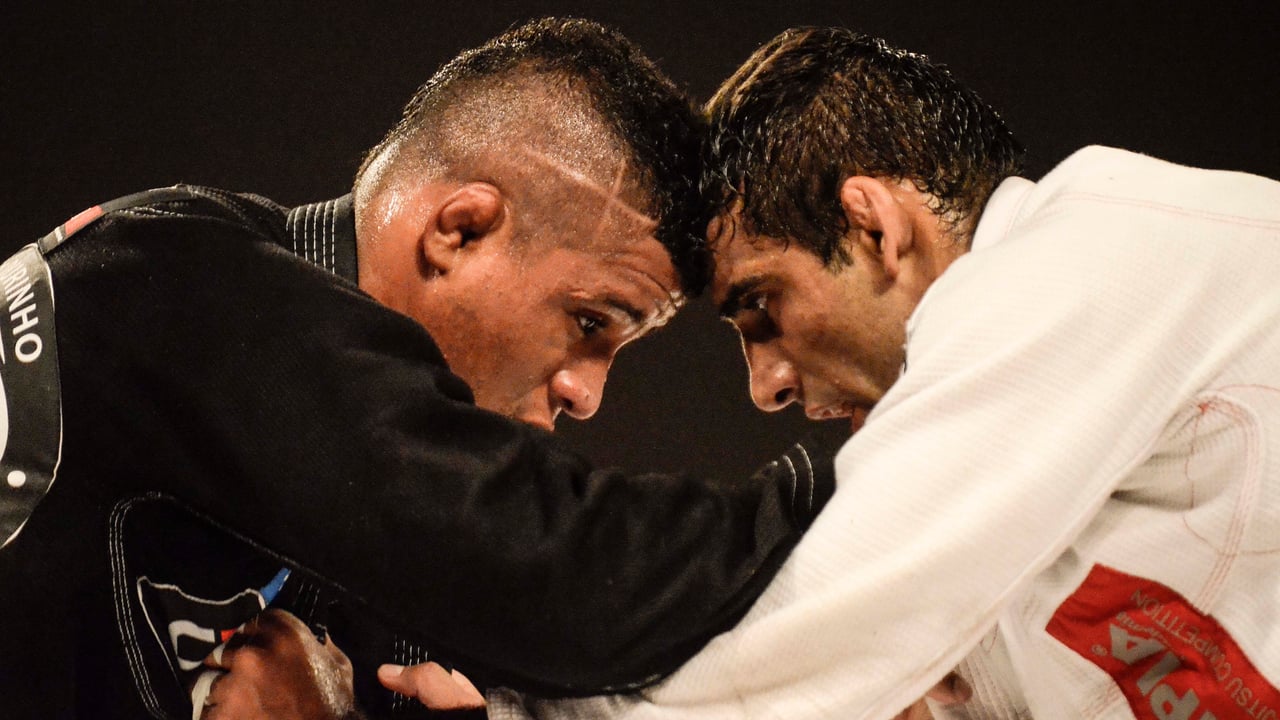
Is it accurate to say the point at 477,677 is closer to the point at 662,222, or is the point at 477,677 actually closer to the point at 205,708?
the point at 205,708

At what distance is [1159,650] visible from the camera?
0.98 meters

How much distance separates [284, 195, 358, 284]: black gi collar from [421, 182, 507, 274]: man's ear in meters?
0.08

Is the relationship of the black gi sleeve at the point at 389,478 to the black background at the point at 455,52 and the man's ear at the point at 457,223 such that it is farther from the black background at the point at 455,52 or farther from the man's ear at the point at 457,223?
the black background at the point at 455,52

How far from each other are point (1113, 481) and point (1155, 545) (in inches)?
4.1

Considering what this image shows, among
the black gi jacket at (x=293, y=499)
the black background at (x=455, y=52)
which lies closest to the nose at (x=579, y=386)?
the black gi jacket at (x=293, y=499)

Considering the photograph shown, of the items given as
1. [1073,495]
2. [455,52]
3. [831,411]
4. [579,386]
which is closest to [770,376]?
[831,411]

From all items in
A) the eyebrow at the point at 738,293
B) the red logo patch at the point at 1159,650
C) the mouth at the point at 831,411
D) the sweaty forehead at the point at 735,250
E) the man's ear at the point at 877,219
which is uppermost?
the man's ear at the point at 877,219

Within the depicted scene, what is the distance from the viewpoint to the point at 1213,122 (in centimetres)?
202

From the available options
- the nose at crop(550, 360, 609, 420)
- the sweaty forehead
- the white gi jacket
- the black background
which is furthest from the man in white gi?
the black background

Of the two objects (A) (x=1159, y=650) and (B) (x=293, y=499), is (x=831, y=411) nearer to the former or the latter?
(A) (x=1159, y=650)

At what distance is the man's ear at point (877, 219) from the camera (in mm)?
1270

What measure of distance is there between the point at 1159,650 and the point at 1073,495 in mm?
200

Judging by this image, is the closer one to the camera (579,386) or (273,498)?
(273,498)

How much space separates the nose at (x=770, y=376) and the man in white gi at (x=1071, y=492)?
0.36 m
